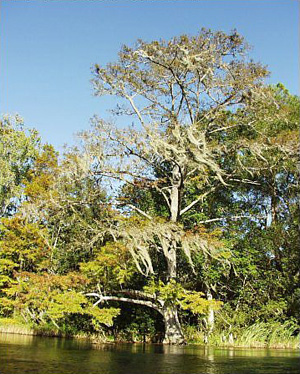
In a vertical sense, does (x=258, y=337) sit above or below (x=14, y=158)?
below

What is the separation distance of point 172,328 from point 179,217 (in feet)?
10.8

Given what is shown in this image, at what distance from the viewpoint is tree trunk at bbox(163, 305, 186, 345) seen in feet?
38.7

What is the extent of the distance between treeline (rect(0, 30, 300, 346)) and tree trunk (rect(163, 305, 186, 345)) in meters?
0.04

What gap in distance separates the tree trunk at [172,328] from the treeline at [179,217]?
1.5 inches

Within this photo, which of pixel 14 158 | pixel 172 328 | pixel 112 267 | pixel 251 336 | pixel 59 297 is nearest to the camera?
pixel 251 336

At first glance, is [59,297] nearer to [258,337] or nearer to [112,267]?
[112,267]

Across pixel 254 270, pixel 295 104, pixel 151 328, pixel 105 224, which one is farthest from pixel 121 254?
pixel 295 104

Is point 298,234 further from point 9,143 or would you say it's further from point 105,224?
point 9,143

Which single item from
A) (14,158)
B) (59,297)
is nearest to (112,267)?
(59,297)

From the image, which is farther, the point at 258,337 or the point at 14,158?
the point at 14,158

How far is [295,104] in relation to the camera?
1547 cm

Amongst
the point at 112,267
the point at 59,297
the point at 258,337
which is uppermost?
the point at 112,267

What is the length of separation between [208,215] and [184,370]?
10275mm

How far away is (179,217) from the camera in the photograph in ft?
42.7
